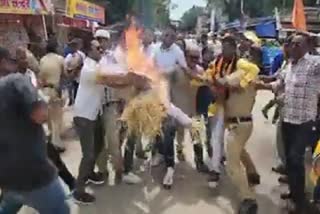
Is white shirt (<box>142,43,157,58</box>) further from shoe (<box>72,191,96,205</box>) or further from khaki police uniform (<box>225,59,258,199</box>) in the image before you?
shoe (<box>72,191,96,205</box>)

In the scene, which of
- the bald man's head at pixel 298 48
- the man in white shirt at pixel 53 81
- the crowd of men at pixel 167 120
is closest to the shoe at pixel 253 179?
the crowd of men at pixel 167 120

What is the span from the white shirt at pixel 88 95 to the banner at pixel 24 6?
10121mm

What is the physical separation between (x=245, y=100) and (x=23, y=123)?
2.74m

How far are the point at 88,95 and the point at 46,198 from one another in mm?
2333

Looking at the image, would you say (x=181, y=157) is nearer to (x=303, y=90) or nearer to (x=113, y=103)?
(x=113, y=103)

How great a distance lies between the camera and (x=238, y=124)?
6188 millimetres

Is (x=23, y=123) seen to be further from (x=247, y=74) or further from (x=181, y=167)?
(x=181, y=167)

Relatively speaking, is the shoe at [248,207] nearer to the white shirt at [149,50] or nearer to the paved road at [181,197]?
the paved road at [181,197]

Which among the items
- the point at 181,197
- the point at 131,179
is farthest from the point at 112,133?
the point at 181,197

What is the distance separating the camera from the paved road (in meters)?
6.38

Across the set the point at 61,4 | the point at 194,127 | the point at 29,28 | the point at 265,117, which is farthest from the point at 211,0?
the point at 194,127

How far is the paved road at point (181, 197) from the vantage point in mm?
6383

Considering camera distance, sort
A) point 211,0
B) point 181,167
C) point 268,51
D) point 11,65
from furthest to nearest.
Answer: point 211,0 < point 268,51 < point 181,167 < point 11,65

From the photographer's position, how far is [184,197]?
6.82 m
